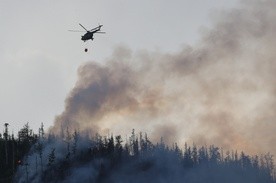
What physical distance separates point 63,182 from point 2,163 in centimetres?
2716

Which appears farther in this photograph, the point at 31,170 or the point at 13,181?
the point at 31,170

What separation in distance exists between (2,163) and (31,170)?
1216 cm

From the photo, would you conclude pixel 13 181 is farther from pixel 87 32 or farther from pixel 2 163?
pixel 87 32

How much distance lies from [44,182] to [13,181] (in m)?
11.5

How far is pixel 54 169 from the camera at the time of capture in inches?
7785

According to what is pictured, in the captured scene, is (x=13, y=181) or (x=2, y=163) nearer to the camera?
(x=13, y=181)

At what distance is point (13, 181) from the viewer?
18438 cm

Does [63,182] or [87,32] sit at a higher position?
[87,32]

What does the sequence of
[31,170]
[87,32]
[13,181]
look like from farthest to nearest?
[31,170] → [13,181] → [87,32]

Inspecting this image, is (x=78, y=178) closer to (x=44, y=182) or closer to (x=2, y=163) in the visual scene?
(x=44, y=182)

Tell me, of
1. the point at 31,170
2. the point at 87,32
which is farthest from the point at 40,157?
the point at 87,32

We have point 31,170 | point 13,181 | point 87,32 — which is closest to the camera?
point 87,32

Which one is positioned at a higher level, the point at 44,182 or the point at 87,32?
the point at 87,32

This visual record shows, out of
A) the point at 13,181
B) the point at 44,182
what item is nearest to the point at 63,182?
the point at 44,182
